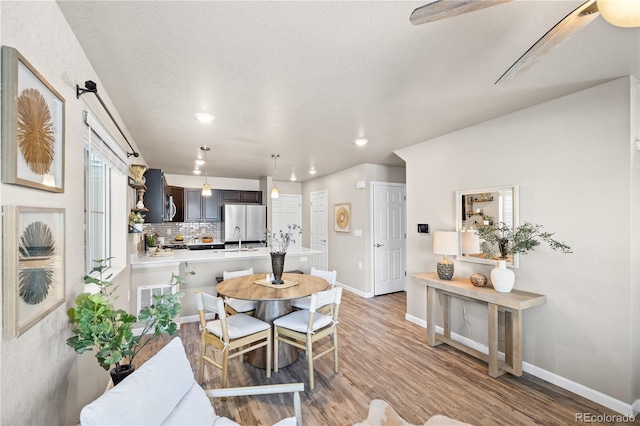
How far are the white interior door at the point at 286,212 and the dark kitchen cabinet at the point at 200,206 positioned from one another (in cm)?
134

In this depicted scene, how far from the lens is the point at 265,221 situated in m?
6.83

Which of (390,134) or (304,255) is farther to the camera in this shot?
(304,255)

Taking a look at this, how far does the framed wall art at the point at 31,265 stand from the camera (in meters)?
0.91

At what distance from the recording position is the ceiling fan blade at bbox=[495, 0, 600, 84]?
3.42 feet

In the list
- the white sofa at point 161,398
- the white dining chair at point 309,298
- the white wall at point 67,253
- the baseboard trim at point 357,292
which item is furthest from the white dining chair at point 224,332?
the baseboard trim at point 357,292

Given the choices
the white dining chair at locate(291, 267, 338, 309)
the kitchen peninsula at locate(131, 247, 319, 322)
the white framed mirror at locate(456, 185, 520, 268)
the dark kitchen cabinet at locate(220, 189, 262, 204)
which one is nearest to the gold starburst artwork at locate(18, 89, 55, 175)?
the kitchen peninsula at locate(131, 247, 319, 322)

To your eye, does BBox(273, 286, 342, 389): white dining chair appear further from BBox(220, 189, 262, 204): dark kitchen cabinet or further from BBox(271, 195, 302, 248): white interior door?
BBox(220, 189, 262, 204): dark kitchen cabinet

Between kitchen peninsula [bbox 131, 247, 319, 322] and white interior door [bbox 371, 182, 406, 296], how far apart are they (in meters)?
1.32

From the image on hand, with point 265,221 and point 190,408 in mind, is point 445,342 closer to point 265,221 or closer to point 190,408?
point 190,408

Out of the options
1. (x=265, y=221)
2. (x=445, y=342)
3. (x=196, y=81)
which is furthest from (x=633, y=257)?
(x=265, y=221)

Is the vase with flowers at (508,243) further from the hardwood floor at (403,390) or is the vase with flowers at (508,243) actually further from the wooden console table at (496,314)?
the hardwood floor at (403,390)

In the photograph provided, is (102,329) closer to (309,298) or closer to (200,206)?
(309,298)

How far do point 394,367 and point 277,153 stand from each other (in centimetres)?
318

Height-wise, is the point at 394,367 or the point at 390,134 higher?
the point at 390,134
